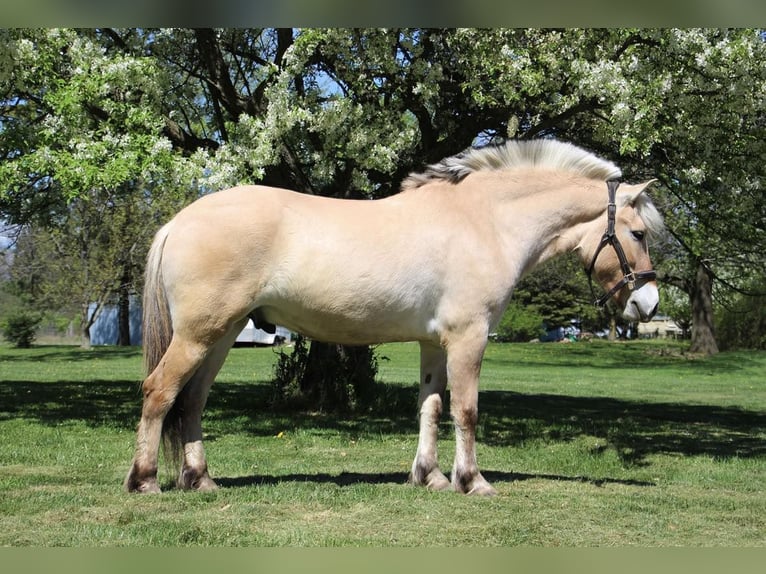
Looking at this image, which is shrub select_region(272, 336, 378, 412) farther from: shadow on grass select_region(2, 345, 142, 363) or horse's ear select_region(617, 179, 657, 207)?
shadow on grass select_region(2, 345, 142, 363)

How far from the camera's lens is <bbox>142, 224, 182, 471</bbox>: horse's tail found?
6559 millimetres

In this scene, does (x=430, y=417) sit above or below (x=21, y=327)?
below

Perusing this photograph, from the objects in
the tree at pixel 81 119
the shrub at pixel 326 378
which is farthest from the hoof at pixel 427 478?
the shrub at pixel 326 378

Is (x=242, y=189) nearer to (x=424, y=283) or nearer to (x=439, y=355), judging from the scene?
(x=424, y=283)

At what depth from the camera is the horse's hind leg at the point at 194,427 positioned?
21.6 feet

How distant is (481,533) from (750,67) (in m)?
7.80

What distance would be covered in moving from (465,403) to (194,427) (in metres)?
2.33

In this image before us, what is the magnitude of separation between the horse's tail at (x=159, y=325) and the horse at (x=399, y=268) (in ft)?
0.04

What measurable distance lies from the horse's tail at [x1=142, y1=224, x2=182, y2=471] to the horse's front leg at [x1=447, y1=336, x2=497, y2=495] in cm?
236

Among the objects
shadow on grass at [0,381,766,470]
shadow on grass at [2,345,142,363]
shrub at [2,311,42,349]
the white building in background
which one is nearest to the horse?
shadow on grass at [0,381,766,470]

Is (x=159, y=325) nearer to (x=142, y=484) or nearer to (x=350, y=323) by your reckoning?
(x=142, y=484)

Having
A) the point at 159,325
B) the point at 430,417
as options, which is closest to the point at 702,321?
the point at 430,417

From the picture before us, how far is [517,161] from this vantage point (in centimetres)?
739
